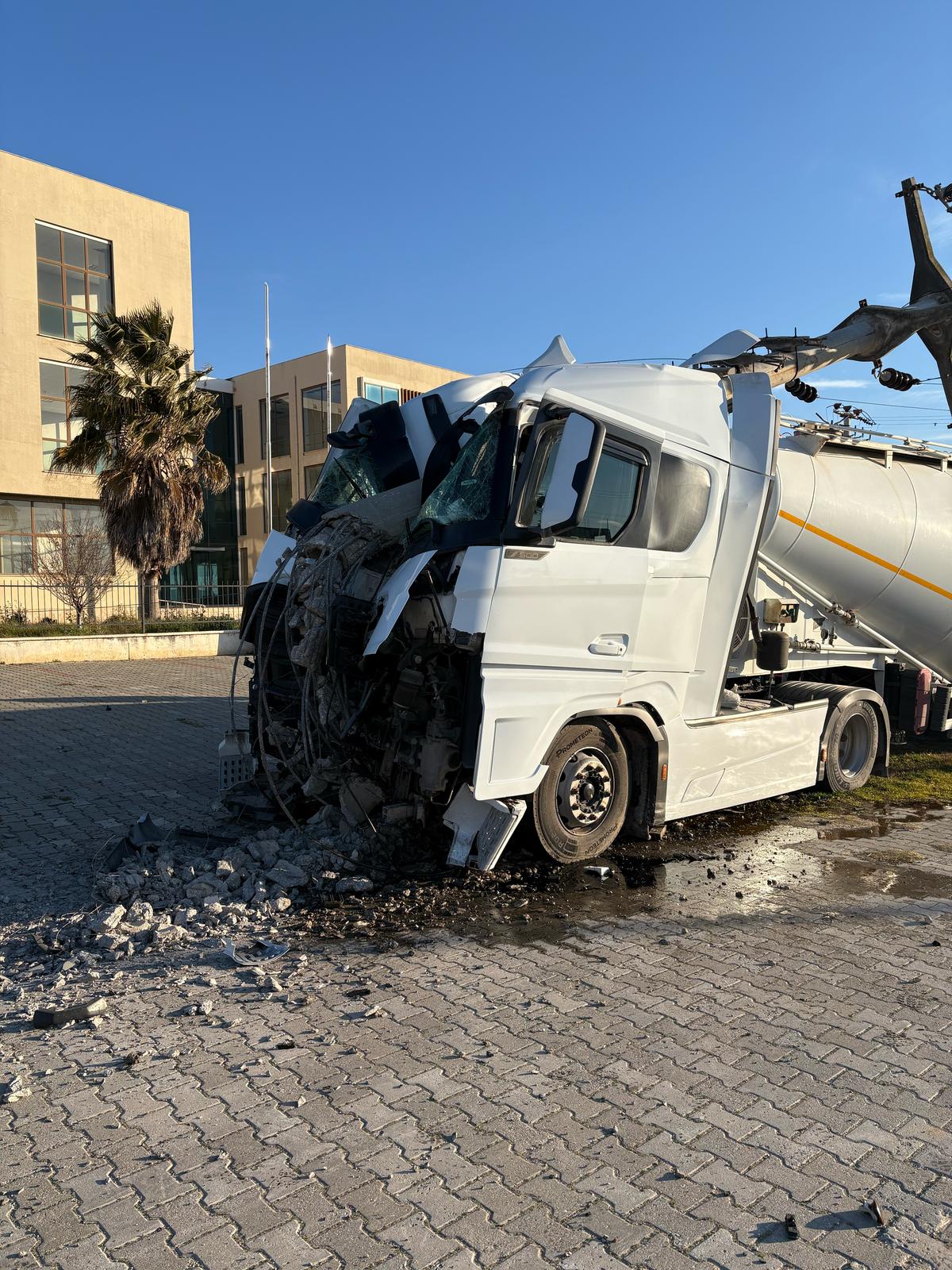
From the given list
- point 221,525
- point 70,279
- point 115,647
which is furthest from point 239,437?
point 115,647

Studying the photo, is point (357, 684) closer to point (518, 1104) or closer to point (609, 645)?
point (609, 645)

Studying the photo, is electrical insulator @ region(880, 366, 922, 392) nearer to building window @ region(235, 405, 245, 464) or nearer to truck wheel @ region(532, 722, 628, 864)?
truck wheel @ region(532, 722, 628, 864)

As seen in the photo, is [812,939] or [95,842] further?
[95,842]

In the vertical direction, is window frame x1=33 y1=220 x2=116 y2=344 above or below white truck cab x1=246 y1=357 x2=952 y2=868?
above

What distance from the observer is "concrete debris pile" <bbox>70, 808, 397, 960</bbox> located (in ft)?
16.8

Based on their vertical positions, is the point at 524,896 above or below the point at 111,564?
below

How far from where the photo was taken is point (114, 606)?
26.8m

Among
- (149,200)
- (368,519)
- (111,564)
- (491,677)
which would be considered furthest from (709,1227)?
(149,200)

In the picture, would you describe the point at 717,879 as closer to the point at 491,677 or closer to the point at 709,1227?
the point at 491,677

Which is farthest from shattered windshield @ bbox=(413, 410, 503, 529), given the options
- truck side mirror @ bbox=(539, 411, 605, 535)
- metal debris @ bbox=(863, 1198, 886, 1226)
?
metal debris @ bbox=(863, 1198, 886, 1226)

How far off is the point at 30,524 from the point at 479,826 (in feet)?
92.9

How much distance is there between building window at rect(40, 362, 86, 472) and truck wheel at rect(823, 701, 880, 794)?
27.4 m

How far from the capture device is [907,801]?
29.0ft

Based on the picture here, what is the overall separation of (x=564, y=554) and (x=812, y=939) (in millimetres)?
2680
